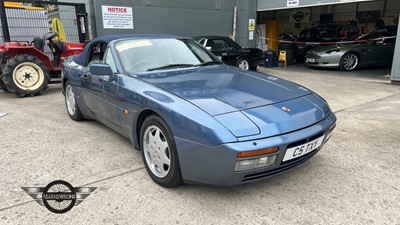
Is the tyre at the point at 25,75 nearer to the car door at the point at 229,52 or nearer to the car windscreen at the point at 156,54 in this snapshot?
the car windscreen at the point at 156,54

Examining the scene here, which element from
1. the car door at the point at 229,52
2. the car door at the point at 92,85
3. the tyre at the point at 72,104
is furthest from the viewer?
the car door at the point at 229,52

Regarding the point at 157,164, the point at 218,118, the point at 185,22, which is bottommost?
the point at 157,164

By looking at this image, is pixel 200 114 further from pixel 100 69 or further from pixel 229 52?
pixel 229 52

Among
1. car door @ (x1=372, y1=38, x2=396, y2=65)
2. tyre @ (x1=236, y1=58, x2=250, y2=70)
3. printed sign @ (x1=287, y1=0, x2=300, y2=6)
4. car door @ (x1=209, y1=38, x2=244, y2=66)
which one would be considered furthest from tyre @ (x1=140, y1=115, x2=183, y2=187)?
car door @ (x1=372, y1=38, x2=396, y2=65)

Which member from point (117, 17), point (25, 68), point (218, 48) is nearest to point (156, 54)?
point (25, 68)

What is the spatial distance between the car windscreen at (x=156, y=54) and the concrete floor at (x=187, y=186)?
1.01 m

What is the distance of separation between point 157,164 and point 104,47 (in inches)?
73.6

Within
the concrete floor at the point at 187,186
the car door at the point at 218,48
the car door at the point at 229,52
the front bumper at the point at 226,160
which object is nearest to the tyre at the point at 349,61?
the car door at the point at 229,52

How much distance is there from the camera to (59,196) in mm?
2541

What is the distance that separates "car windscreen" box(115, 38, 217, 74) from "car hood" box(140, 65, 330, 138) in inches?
8.8

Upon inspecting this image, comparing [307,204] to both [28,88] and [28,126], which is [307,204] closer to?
[28,126]

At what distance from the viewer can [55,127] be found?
4344 mm

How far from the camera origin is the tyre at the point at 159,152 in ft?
7.87

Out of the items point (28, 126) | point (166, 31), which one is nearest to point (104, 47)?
point (28, 126)
